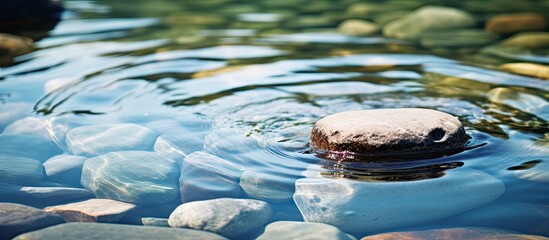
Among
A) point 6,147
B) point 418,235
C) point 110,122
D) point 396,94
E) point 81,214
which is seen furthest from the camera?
point 396,94

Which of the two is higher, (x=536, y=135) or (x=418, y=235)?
(x=536, y=135)

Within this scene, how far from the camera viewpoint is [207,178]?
3625 mm

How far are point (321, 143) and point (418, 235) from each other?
105 cm

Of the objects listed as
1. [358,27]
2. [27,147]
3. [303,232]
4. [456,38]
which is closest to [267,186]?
[303,232]

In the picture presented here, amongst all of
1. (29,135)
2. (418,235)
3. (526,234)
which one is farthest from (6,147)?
(526,234)

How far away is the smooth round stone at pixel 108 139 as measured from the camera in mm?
4106

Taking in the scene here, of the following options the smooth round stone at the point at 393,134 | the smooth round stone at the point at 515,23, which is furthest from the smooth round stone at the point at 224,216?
the smooth round stone at the point at 515,23

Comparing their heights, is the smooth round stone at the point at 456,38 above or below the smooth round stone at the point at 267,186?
above

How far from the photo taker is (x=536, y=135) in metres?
4.10

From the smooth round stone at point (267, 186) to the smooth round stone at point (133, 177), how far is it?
1.22ft

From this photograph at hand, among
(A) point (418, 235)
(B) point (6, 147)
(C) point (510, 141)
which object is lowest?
(B) point (6, 147)

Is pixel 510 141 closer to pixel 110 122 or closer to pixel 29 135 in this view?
pixel 110 122

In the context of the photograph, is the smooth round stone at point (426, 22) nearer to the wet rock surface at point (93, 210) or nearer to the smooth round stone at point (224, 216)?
the smooth round stone at point (224, 216)

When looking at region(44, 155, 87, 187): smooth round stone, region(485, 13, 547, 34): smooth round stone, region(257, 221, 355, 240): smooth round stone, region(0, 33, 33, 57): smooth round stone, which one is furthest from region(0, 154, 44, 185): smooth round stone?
region(485, 13, 547, 34): smooth round stone
